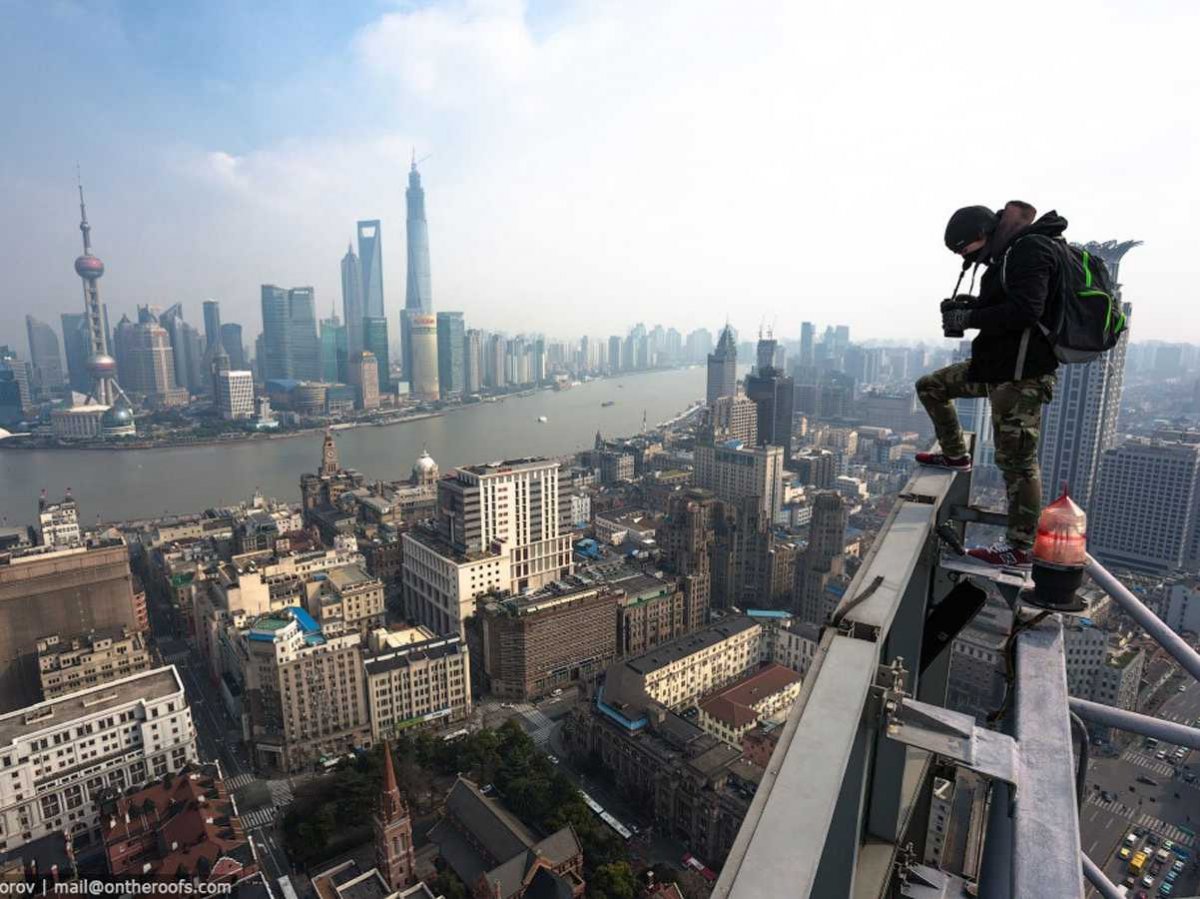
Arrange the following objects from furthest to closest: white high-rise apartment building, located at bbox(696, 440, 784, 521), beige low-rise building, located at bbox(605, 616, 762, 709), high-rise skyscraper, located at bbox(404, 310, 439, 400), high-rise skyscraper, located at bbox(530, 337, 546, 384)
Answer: high-rise skyscraper, located at bbox(530, 337, 546, 384) → high-rise skyscraper, located at bbox(404, 310, 439, 400) → white high-rise apartment building, located at bbox(696, 440, 784, 521) → beige low-rise building, located at bbox(605, 616, 762, 709)

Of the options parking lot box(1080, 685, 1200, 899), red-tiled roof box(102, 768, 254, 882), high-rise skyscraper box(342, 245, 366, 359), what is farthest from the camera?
high-rise skyscraper box(342, 245, 366, 359)

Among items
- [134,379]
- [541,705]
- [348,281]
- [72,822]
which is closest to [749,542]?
[541,705]

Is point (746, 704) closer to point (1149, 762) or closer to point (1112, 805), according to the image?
point (1112, 805)

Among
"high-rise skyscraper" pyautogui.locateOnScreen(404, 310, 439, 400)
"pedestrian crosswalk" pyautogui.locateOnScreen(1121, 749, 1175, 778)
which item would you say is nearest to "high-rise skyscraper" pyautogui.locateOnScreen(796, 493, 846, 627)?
"pedestrian crosswalk" pyautogui.locateOnScreen(1121, 749, 1175, 778)

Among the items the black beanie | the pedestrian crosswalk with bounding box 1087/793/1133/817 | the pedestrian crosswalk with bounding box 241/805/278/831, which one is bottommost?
the pedestrian crosswalk with bounding box 1087/793/1133/817

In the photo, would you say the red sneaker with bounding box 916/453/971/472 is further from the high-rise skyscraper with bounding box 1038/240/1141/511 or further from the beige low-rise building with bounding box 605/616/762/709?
the high-rise skyscraper with bounding box 1038/240/1141/511

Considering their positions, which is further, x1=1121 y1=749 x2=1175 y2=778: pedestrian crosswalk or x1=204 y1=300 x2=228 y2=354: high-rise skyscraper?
x1=204 y1=300 x2=228 y2=354: high-rise skyscraper

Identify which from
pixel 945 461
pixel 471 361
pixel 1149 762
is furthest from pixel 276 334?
pixel 945 461
